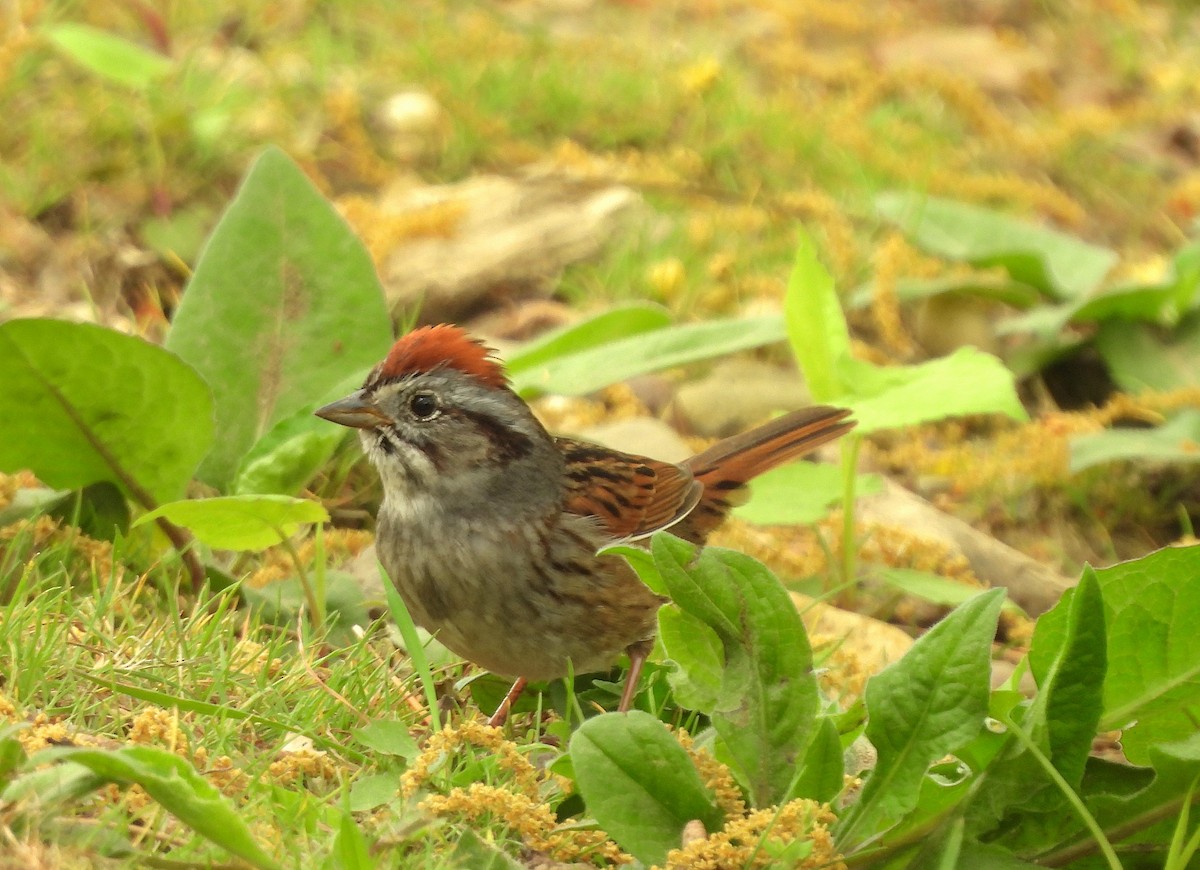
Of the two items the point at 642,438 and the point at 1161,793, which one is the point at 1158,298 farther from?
the point at 1161,793

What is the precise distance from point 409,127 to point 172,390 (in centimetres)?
287

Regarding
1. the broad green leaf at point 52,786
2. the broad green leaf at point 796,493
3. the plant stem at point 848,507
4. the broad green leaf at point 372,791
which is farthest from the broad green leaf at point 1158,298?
the broad green leaf at point 52,786

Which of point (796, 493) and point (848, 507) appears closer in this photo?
point (848, 507)

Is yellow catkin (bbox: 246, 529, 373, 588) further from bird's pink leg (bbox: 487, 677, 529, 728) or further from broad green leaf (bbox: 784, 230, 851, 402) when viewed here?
broad green leaf (bbox: 784, 230, 851, 402)

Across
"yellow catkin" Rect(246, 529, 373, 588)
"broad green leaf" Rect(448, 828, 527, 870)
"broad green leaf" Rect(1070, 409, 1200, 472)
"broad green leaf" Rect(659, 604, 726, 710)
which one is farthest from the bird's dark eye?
"broad green leaf" Rect(1070, 409, 1200, 472)

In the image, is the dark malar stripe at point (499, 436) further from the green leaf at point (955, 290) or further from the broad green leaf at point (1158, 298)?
the broad green leaf at point (1158, 298)

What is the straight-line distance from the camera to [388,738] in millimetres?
3078

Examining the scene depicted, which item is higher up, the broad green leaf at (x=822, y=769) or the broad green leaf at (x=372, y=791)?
the broad green leaf at (x=822, y=769)

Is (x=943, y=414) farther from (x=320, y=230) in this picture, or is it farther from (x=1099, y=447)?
(x=320, y=230)

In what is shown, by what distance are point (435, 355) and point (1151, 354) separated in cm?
295

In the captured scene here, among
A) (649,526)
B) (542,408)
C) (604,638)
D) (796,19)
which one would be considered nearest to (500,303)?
(542,408)

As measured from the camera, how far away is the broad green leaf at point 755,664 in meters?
2.94

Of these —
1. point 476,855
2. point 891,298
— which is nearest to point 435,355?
point 476,855

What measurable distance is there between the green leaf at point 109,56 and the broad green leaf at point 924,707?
156 inches
